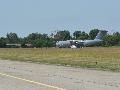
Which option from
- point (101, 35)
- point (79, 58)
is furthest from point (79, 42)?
point (79, 58)

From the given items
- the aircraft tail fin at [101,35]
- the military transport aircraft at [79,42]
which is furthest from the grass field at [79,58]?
the aircraft tail fin at [101,35]

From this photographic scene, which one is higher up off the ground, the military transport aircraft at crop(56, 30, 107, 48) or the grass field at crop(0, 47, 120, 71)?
the military transport aircraft at crop(56, 30, 107, 48)

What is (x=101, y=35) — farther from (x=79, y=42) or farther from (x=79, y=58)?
(x=79, y=58)

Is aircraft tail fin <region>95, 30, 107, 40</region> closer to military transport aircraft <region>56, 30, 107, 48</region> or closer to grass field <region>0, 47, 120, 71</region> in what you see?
military transport aircraft <region>56, 30, 107, 48</region>

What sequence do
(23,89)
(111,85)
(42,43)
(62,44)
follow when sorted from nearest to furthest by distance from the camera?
(23,89) < (111,85) < (62,44) < (42,43)

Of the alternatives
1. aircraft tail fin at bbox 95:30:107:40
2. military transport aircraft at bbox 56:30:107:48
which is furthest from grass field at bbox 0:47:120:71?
aircraft tail fin at bbox 95:30:107:40

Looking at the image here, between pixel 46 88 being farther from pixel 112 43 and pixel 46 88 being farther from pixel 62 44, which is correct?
pixel 112 43

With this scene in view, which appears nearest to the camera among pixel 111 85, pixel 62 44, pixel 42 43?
Answer: pixel 111 85

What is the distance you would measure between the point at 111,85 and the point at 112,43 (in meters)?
153

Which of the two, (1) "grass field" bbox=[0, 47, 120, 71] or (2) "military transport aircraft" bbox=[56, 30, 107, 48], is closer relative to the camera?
(1) "grass field" bbox=[0, 47, 120, 71]

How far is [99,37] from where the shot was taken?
164m

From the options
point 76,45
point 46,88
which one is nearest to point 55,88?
point 46,88

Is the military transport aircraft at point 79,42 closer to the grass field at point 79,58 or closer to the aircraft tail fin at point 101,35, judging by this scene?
the aircraft tail fin at point 101,35

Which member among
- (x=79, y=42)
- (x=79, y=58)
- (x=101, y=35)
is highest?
(x=101, y=35)
